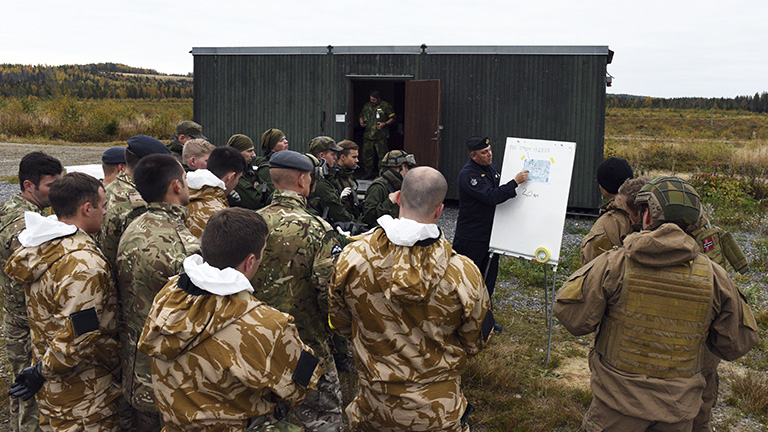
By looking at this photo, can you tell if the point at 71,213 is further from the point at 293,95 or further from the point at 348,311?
the point at 293,95

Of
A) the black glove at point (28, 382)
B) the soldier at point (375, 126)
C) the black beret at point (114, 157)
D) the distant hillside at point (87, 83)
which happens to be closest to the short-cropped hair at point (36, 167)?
the black beret at point (114, 157)

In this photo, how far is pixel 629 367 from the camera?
260 cm

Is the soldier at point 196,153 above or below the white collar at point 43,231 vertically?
above

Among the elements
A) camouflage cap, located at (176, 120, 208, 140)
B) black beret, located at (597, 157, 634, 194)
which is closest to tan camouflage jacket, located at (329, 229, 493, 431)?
black beret, located at (597, 157, 634, 194)

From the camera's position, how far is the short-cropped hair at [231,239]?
6.77ft

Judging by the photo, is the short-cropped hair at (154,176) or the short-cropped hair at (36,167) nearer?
the short-cropped hair at (154,176)

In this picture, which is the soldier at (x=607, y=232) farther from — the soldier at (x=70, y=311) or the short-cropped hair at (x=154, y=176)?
the soldier at (x=70, y=311)

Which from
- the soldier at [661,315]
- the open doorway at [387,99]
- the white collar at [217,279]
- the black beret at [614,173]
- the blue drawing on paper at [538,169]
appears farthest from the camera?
the open doorway at [387,99]

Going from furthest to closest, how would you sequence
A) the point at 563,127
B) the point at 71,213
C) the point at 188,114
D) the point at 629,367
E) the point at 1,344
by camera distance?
the point at 188,114 < the point at 563,127 < the point at 1,344 < the point at 71,213 < the point at 629,367

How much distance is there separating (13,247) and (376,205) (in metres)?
2.89

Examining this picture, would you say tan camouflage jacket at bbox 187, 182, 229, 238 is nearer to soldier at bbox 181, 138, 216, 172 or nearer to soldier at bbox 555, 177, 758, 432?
soldier at bbox 181, 138, 216, 172

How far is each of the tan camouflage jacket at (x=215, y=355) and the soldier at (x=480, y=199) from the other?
11.1ft

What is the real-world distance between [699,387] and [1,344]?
6.02m

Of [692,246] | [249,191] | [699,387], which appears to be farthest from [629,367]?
[249,191]
